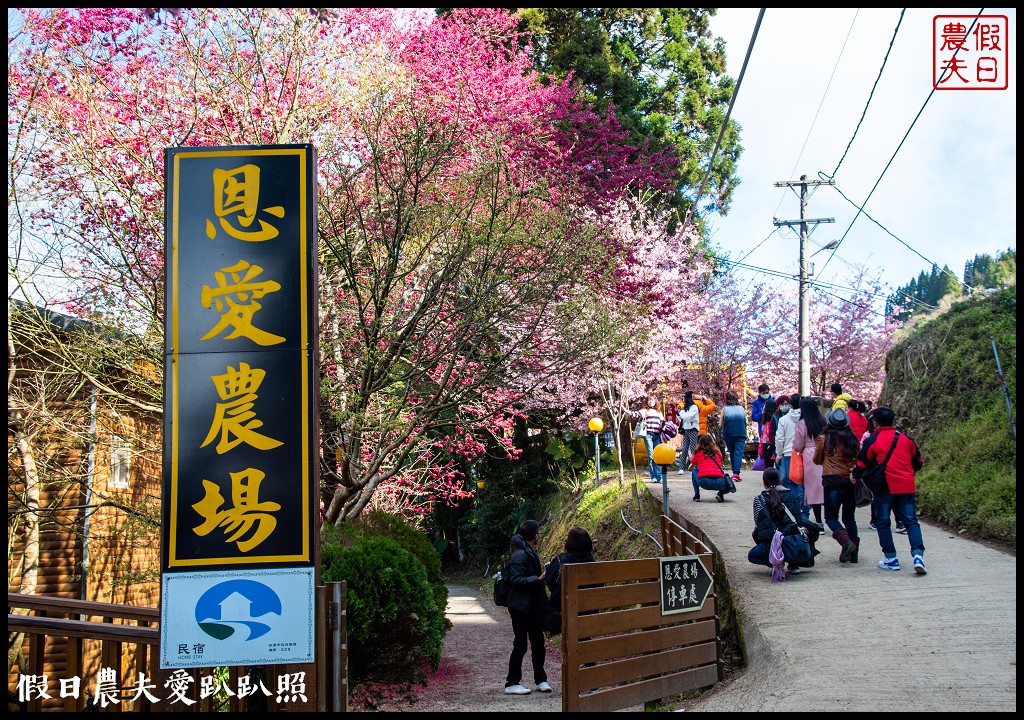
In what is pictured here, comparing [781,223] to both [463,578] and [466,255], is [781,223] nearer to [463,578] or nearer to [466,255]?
[463,578]

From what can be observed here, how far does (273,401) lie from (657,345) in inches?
700

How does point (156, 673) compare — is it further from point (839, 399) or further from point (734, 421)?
point (734, 421)

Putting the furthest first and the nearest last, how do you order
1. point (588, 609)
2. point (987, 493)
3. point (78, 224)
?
1. point (987, 493)
2. point (78, 224)
3. point (588, 609)

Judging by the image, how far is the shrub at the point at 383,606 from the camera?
9242mm

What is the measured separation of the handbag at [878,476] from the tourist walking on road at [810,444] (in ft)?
4.51

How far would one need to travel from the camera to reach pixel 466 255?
32.1ft

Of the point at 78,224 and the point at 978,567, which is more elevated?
the point at 78,224

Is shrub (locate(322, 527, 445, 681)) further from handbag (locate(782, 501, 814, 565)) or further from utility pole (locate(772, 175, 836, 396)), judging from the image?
utility pole (locate(772, 175, 836, 396))

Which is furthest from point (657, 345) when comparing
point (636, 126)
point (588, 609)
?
point (588, 609)

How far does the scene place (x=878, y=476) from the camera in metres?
9.77

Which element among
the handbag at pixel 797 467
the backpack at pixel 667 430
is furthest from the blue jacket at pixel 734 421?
the handbag at pixel 797 467

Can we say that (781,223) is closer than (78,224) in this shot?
No

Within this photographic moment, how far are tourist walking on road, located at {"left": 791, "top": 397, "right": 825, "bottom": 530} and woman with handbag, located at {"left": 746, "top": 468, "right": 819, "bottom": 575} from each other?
1.12 metres

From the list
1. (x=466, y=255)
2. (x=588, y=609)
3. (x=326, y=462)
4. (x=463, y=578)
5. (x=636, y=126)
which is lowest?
(x=463, y=578)
